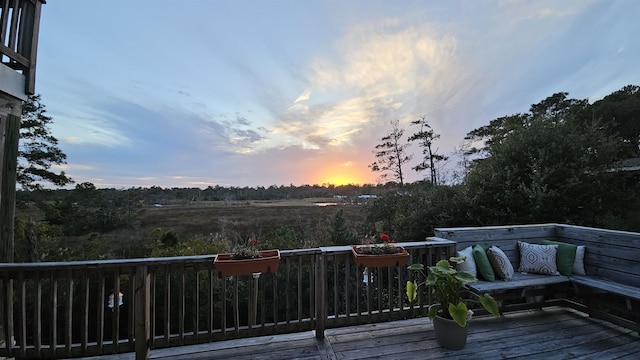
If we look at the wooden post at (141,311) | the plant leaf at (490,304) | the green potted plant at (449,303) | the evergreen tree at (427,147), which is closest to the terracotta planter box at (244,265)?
the wooden post at (141,311)

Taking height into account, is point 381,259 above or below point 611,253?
above

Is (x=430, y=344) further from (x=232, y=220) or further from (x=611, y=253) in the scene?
(x=232, y=220)

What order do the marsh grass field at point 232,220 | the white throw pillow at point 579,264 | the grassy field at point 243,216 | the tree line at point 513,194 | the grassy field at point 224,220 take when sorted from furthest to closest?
the grassy field at point 243,216, the marsh grass field at point 232,220, the grassy field at point 224,220, the tree line at point 513,194, the white throw pillow at point 579,264

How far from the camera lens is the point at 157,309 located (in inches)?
134

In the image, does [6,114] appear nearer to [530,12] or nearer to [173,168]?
[173,168]

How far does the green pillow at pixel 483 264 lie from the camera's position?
2.64m

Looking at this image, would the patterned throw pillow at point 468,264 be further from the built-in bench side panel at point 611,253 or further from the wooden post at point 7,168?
the wooden post at point 7,168

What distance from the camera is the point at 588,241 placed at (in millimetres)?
2857

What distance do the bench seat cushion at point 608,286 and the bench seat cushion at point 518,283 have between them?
114mm

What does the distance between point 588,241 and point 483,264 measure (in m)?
1.27

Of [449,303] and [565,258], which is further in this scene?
[565,258]

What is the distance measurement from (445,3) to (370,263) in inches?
152

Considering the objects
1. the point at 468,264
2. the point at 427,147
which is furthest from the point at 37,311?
the point at 427,147

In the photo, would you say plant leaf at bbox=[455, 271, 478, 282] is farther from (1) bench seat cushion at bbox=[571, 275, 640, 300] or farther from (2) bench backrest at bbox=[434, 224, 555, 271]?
(1) bench seat cushion at bbox=[571, 275, 640, 300]
